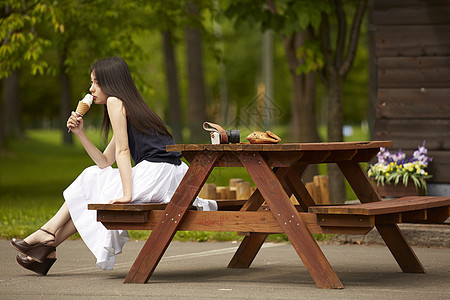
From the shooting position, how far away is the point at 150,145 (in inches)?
275

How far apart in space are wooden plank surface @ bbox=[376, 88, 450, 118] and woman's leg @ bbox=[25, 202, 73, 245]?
4.61 m

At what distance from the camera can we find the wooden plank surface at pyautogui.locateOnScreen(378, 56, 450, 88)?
10344mm

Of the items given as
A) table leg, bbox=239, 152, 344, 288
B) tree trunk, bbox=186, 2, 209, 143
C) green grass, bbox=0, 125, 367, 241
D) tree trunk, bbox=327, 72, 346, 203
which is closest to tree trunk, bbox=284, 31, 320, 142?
tree trunk, bbox=327, 72, 346, 203

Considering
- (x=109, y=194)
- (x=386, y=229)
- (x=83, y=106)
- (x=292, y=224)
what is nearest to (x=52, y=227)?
(x=109, y=194)

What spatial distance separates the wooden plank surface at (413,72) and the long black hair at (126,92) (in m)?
4.22

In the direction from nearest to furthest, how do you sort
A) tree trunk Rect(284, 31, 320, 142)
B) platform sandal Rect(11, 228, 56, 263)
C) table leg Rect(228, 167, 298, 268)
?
1. platform sandal Rect(11, 228, 56, 263)
2. table leg Rect(228, 167, 298, 268)
3. tree trunk Rect(284, 31, 320, 142)

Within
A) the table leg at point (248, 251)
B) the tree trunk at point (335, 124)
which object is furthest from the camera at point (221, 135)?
the tree trunk at point (335, 124)

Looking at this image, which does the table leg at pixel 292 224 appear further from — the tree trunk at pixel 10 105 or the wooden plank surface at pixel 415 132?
the tree trunk at pixel 10 105

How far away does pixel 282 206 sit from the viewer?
20.7 feet

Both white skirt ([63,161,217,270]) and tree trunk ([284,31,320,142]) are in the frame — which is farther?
tree trunk ([284,31,320,142])

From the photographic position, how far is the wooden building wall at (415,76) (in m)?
10.3

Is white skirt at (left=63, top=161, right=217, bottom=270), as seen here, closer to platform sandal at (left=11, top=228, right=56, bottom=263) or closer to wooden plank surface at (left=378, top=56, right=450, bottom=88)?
platform sandal at (left=11, top=228, right=56, bottom=263)

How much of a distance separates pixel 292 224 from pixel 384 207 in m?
0.61

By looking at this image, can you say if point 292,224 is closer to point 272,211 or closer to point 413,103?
point 272,211
